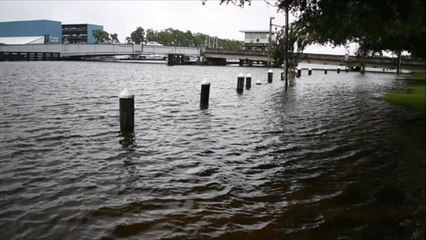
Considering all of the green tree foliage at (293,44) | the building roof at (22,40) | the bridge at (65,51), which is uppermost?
the building roof at (22,40)

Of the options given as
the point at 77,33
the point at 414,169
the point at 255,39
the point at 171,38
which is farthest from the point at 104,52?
the point at 414,169

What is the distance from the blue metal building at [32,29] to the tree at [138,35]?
2957cm

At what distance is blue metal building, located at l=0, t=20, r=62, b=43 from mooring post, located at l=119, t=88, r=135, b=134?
13513cm

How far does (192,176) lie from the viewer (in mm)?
8906

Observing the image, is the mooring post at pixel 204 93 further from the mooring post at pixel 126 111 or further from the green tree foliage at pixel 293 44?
the green tree foliage at pixel 293 44

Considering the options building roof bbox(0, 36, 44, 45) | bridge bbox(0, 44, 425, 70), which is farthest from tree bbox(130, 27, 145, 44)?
building roof bbox(0, 36, 44, 45)

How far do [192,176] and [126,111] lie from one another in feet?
16.9

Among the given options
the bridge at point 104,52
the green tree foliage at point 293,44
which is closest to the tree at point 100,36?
the bridge at point 104,52

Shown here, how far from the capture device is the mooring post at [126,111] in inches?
517

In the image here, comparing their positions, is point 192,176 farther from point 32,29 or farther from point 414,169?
point 32,29

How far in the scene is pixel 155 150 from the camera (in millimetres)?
11234

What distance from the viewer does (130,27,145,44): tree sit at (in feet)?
525

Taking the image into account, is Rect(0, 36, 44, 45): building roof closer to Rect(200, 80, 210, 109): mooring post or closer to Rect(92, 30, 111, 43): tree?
Rect(92, 30, 111, 43): tree

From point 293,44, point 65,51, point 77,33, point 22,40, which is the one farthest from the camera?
point 77,33
